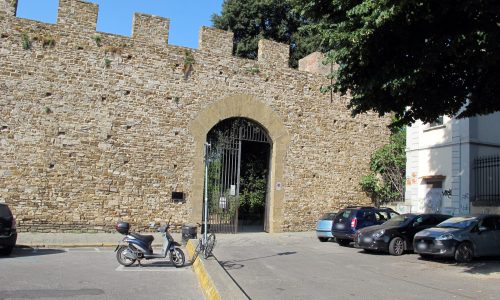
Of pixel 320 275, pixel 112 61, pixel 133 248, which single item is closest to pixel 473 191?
pixel 320 275

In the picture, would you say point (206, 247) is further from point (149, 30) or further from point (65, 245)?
point (149, 30)

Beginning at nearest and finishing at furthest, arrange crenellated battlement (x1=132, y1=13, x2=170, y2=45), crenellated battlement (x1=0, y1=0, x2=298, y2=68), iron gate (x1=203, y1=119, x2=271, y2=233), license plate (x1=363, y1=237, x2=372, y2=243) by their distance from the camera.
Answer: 1. license plate (x1=363, y1=237, x2=372, y2=243)
2. crenellated battlement (x1=0, y1=0, x2=298, y2=68)
3. crenellated battlement (x1=132, y1=13, x2=170, y2=45)
4. iron gate (x1=203, y1=119, x2=271, y2=233)

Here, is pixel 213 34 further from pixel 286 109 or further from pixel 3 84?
pixel 3 84

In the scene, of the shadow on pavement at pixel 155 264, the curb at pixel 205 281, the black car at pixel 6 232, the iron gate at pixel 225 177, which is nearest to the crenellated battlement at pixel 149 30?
the iron gate at pixel 225 177

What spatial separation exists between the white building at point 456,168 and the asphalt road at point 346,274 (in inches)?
187

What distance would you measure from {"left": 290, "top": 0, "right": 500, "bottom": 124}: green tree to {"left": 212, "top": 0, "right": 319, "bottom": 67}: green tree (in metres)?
23.8

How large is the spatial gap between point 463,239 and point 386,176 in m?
9.78

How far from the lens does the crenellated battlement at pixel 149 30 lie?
17.1 m

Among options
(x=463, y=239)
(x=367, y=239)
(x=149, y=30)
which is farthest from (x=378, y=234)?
(x=149, y=30)

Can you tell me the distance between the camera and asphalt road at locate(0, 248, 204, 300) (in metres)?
7.77

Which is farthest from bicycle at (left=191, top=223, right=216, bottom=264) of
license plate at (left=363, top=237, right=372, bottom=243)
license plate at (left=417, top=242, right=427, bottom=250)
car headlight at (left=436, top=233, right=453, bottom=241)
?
car headlight at (left=436, top=233, right=453, bottom=241)

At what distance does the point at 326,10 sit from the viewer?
10070 mm

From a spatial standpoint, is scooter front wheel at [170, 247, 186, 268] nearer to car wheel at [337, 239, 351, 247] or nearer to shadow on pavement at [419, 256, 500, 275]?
shadow on pavement at [419, 256, 500, 275]

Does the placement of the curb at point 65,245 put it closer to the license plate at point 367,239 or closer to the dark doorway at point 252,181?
the license plate at point 367,239
